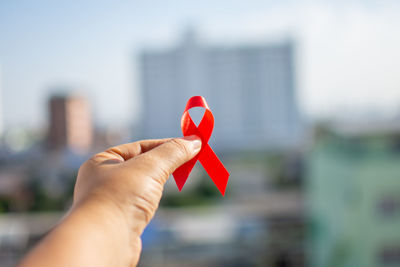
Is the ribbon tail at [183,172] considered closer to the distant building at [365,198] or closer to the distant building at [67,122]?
the distant building at [365,198]

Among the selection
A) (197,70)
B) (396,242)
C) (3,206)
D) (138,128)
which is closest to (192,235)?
(396,242)

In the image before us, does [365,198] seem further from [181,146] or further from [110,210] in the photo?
[110,210]

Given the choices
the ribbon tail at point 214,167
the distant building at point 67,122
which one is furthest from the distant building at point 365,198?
the distant building at point 67,122

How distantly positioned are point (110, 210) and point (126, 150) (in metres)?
0.16

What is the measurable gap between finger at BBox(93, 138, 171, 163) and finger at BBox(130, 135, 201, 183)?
5cm

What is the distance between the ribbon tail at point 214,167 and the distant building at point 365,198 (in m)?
4.94

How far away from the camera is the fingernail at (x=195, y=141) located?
2.13ft

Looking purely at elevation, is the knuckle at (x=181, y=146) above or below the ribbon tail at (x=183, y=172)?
above

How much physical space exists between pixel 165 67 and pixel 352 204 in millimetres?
15755

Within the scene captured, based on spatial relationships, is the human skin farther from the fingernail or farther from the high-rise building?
the high-rise building

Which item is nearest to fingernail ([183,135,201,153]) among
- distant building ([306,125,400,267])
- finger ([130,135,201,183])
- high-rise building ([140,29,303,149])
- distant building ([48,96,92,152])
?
finger ([130,135,201,183])

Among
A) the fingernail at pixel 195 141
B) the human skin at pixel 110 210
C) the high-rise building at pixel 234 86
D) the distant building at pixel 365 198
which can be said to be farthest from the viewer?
the high-rise building at pixel 234 86

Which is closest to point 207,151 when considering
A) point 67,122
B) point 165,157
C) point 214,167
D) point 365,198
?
point 214,167

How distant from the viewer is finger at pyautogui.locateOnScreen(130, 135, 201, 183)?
1.76 feet
